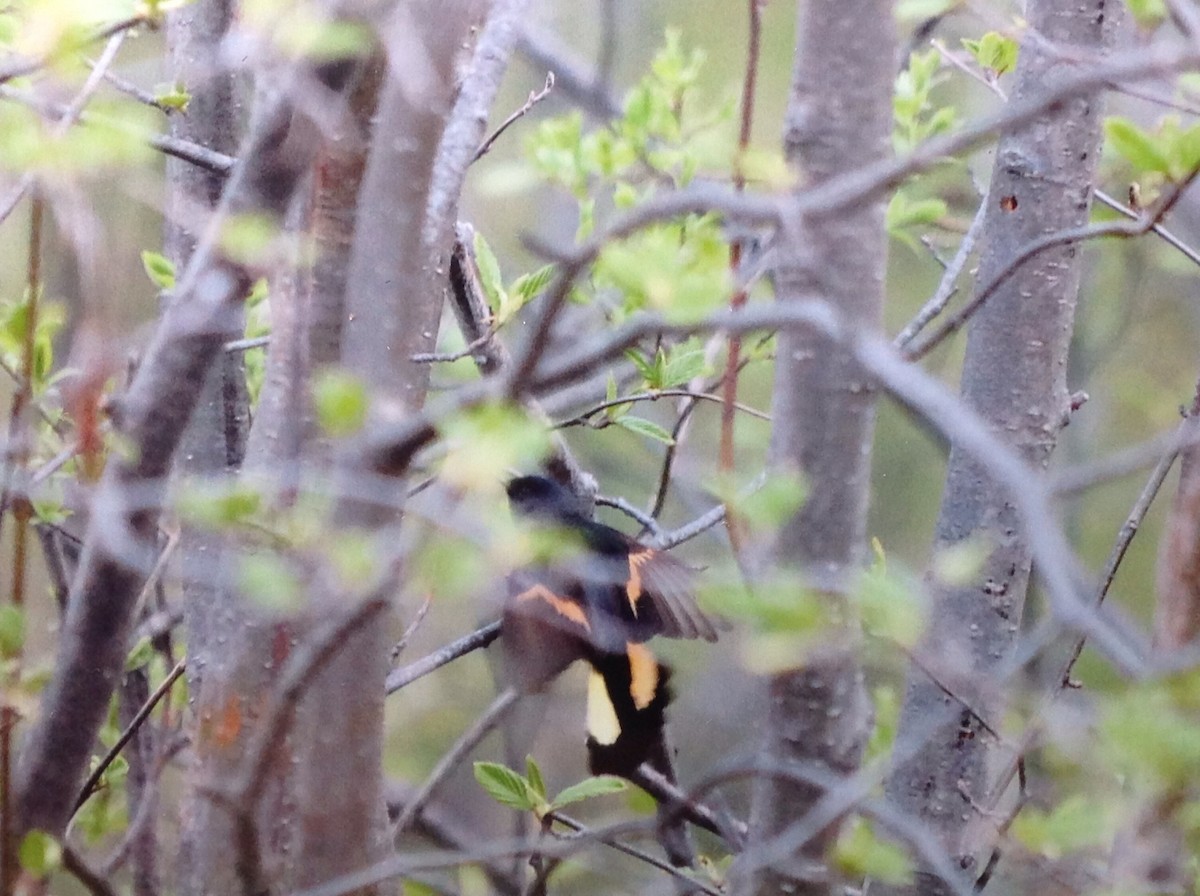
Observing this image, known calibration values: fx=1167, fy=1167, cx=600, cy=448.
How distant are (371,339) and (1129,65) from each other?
1.33 feet

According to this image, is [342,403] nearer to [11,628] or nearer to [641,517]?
[11,628]

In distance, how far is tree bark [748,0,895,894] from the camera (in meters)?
0.63

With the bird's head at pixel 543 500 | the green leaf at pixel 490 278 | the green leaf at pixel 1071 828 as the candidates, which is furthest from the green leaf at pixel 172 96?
the green leaf at pixel 1071 828

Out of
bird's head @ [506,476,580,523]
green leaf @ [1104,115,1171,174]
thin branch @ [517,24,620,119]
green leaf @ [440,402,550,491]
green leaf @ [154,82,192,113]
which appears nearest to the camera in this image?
green leaf @ [440,402,550,491]

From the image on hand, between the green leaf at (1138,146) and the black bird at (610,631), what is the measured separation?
1.83 feet

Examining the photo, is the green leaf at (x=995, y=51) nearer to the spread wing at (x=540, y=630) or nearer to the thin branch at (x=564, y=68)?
the spread wing at (x=540, y=630)

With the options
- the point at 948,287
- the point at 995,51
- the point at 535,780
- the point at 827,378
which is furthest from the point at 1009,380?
the point at 535,780

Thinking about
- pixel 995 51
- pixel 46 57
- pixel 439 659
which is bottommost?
pixel 439 659

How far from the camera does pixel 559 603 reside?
1.07 m

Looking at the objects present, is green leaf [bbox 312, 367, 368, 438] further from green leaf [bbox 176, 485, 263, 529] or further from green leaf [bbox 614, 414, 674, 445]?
green leaf [bbox 614, 414, 674, 445]

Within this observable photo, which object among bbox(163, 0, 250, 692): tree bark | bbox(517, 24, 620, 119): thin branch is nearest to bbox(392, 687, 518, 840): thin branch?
bbox(163, 0, 250, 692): tree bark

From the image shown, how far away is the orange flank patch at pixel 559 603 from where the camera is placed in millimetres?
1025

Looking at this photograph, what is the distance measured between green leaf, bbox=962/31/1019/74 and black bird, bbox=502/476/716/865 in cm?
51

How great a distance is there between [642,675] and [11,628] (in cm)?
64
